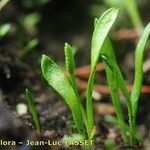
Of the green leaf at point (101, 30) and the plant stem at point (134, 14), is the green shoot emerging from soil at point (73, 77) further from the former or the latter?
the plant stem at point (134, 14)

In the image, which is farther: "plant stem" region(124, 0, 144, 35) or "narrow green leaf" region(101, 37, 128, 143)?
"plant stem" region(124, 0, 144, 35)

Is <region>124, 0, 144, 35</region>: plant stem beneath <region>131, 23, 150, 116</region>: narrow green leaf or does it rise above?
above

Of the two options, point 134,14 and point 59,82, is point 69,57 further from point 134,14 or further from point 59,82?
point 134,14

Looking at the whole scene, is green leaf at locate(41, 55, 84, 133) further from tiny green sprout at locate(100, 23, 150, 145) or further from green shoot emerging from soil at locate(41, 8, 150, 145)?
tiny green sprout at locate(100, 23, 150, 145)

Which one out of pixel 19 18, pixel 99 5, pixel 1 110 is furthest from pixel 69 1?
pixel 1 110

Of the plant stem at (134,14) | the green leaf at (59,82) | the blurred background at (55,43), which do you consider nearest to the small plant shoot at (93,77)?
the green leaf at (59,82)

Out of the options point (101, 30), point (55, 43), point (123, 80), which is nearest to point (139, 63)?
point (123, 80)

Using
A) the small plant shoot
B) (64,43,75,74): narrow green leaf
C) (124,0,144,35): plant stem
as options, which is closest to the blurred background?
(124,0,144,35): plant stem
